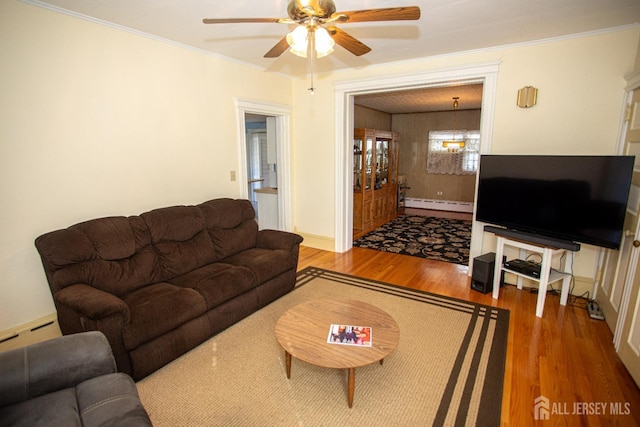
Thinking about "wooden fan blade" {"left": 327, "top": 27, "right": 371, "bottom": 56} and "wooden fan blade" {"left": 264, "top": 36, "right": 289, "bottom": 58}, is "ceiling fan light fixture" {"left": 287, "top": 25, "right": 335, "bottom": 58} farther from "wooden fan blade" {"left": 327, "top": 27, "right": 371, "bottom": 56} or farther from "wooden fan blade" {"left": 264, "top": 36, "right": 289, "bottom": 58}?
"wooden fan blade" {"left": 264, "top": 36, "right": 289, "bottom": 58}

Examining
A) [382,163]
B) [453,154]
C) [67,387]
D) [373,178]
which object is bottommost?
[67,387]

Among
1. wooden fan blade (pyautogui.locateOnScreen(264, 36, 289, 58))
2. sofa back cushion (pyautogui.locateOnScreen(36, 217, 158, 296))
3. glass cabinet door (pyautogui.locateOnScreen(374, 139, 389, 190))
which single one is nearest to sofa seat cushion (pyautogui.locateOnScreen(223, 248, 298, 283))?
sofa back cushion (pyautogui.locateOnScreen(36, 217, 158, 296))

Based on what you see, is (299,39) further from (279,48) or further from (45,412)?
(45,412)

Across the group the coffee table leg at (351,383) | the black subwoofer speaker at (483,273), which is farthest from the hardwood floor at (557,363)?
the coffee table leg at (351,383)

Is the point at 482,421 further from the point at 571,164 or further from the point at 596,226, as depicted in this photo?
the point at 571,164

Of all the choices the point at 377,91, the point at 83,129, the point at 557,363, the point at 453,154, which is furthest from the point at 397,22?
the point at 453,154

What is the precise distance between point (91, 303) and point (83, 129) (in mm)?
1570

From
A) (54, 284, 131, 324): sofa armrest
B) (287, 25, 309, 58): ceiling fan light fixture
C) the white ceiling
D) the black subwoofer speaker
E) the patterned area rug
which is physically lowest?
the patterned area rug

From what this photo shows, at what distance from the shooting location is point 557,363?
239 cm

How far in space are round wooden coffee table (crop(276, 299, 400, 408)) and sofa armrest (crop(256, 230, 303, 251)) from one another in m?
1.08

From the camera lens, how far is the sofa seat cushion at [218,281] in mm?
2643

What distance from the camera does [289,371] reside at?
221 centimetres

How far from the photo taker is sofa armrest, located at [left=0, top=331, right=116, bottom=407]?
4.85 feet

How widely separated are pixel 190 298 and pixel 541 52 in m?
4.08
